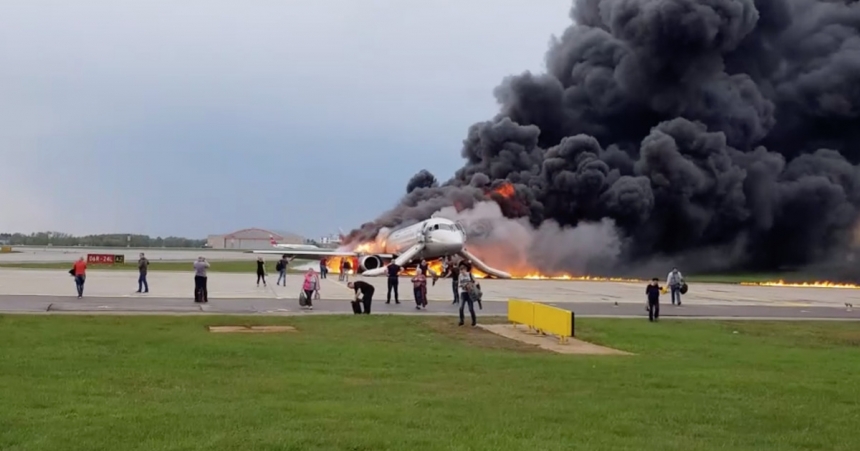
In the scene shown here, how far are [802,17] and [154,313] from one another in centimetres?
6761

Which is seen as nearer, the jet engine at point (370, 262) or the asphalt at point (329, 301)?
the asphalt at point (329, 301)

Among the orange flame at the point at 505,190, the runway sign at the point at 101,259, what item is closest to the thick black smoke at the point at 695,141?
the orange flame at the point at 505,190

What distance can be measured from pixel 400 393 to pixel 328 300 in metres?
21.2

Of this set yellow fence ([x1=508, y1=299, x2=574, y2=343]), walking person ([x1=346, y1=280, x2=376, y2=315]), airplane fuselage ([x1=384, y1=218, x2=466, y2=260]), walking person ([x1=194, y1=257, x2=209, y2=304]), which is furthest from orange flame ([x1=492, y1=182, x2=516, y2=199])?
yellow fence ([x1=508, y1=299, x2=574, y2=343])

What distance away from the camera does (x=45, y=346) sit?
15273 millimetres

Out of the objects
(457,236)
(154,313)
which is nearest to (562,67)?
(457,236)

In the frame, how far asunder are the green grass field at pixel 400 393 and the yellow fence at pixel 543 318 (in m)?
1.12

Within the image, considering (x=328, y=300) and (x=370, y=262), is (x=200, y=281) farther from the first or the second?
(x=370, y=262)

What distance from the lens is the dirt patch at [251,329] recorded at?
19.2 metres

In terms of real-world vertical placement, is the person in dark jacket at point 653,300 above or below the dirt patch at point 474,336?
above

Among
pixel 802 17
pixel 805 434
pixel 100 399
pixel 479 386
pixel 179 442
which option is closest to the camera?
pixel 179 442

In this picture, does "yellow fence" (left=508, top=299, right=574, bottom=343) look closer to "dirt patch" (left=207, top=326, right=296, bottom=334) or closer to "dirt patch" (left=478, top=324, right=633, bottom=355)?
"dirt patch" (left=478, top=324, right=633, bottom=355)

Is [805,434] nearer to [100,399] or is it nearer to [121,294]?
[100,399]

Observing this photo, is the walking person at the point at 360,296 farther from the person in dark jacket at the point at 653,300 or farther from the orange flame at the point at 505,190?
the orange flame at the point at 505,190
